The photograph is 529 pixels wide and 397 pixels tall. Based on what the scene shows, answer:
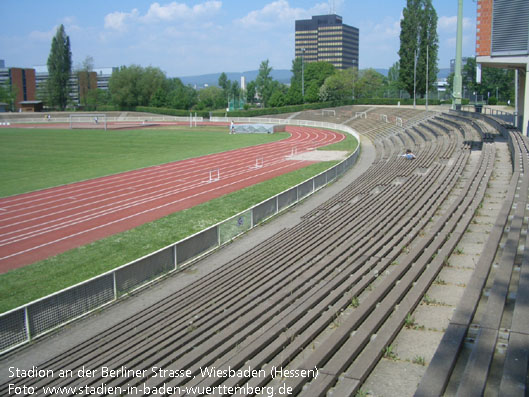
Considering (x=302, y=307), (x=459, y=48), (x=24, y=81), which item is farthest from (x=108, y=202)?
(x=24, y=81)

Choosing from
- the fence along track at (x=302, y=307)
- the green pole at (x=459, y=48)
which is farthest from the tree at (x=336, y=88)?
the fence along track at (x=302, y=307)

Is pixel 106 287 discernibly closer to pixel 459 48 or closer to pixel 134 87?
pixel 459 48

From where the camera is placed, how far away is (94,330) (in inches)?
416

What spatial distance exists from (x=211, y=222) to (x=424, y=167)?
1055 centimetres

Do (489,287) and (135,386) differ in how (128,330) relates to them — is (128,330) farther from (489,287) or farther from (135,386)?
(489,287)

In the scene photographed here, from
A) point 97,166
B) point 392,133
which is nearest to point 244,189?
point 97,166

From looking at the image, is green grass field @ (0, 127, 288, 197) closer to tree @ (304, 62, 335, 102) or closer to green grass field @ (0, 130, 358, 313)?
green grass field @ (0, 130, 358, 313)

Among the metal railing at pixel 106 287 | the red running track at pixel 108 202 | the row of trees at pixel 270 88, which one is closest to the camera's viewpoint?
the metal railing at pixel 106 287

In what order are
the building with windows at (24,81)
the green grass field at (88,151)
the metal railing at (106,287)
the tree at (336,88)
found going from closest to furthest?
the metal railing at (106,287) → the green grass field at (88,151) → the tree at (336,88) → the building with windows at (24,81)

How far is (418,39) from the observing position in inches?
2938

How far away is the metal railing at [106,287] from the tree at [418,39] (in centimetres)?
6308

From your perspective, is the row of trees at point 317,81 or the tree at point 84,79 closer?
the row of trees at point 317,81

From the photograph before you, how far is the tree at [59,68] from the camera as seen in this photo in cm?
10769

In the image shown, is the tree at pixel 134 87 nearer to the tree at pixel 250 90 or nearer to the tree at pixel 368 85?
the tree at pixel 368 85
